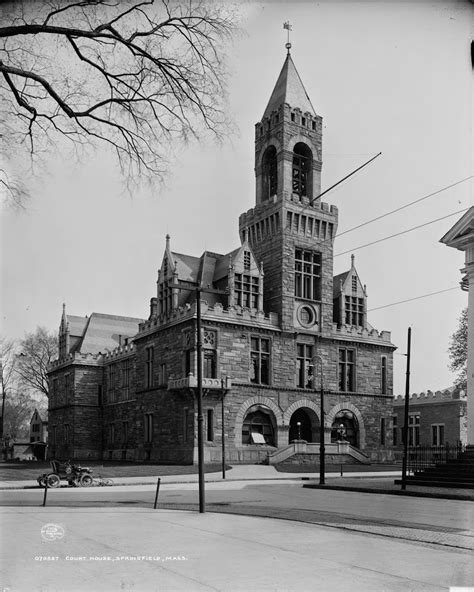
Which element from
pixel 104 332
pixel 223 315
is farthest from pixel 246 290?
pixel 104 332

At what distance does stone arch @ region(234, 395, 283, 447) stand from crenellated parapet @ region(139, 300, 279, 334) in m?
4.79

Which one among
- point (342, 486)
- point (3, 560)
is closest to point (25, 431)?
point (342, 486)

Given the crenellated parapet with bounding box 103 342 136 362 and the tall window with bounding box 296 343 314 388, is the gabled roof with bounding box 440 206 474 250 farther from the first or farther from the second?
the crenellated parapet with bounding box 103 342 136 362

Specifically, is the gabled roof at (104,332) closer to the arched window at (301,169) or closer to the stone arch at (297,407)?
the stone arch at (297,407)

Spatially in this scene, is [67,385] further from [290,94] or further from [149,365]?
[290,94]

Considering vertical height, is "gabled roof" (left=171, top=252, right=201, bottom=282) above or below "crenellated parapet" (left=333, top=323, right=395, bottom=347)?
above

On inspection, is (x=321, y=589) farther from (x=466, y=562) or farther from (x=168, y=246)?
(x=168, y=246)

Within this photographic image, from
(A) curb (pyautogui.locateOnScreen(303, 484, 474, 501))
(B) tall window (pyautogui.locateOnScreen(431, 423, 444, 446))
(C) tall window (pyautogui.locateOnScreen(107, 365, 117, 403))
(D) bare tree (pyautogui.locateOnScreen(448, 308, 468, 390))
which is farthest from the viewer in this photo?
(C) tall window (pyautogui.locateOnScreen(107, 365, 117, 403))

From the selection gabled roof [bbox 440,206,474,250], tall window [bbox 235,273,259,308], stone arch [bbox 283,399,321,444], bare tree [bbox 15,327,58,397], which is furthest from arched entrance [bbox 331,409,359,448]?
bare tree [bbox 15,327,58,397]

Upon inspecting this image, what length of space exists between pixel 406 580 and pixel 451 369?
38.8 m

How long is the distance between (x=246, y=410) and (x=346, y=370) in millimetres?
9024

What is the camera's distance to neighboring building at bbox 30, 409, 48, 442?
109438mm

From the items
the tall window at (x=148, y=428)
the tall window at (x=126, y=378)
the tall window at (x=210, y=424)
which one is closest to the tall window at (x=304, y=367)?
the tall window at (x=210, y=424)

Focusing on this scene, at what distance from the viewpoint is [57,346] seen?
74625mm
